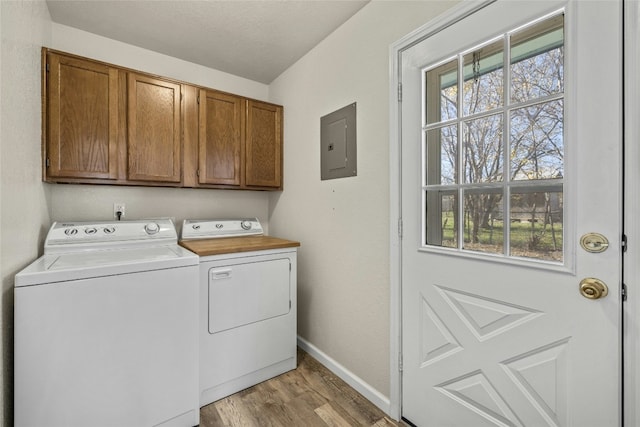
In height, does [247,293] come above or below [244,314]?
above

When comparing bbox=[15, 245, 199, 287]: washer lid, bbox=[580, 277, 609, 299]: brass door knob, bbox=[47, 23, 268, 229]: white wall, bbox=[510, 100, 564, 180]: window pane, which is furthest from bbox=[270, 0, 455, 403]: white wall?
bbox=[15, 245, 199, 287]: washer lid

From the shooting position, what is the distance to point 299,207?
2.41 meters

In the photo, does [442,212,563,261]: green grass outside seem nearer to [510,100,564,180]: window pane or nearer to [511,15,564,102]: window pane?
[510,100,564,180]: window pane

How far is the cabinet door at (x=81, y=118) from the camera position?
1676mm

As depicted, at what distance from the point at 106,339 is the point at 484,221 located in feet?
5.92

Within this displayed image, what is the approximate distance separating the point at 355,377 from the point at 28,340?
1687mm

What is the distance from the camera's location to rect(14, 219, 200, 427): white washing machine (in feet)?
3.79

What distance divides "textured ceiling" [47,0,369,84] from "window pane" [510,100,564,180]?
1.23 m

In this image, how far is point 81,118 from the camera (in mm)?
1760

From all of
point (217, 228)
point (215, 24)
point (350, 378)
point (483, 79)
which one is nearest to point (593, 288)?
point (483, 79)

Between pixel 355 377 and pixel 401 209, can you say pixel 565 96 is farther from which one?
pixel 355 377

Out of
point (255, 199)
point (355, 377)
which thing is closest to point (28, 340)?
point (355, 377)

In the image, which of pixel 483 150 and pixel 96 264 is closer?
pixel 483 150

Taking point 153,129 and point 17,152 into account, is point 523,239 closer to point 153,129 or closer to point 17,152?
point 17,152
